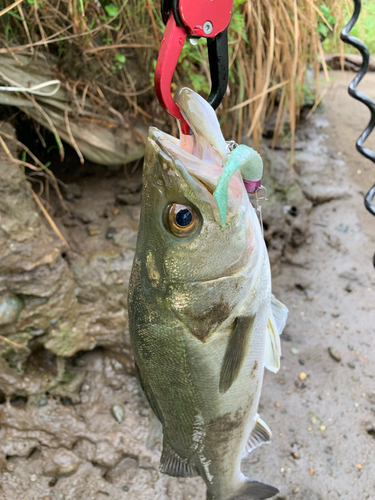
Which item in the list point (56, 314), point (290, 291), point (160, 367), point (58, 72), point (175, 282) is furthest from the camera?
point (290, 291)

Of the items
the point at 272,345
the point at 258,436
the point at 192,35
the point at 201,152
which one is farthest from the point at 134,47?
the point at 258,436

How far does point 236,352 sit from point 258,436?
0.58 m

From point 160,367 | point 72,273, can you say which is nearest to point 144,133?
point 72,273

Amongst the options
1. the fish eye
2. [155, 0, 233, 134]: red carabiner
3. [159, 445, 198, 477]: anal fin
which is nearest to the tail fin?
[159, 445, 198, 477]: anal fin

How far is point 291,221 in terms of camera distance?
330 centimetres

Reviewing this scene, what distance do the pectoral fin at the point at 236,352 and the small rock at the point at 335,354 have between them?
1.88 metres

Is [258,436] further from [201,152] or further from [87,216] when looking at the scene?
[87,216]

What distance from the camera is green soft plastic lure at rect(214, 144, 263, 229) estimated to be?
819mm

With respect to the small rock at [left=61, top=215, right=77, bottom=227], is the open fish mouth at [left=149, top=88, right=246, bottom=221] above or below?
above

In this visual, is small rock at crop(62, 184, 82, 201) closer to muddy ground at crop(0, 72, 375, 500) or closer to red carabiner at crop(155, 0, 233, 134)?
muddy ground at crop(0, 72, 375, 500)

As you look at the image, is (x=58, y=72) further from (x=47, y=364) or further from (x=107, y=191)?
(x=47, y=364)

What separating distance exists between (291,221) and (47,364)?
2337mm

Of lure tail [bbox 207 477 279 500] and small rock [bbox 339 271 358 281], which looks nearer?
lure tail [bbox 207 477 279 500]

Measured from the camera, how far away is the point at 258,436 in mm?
1498
